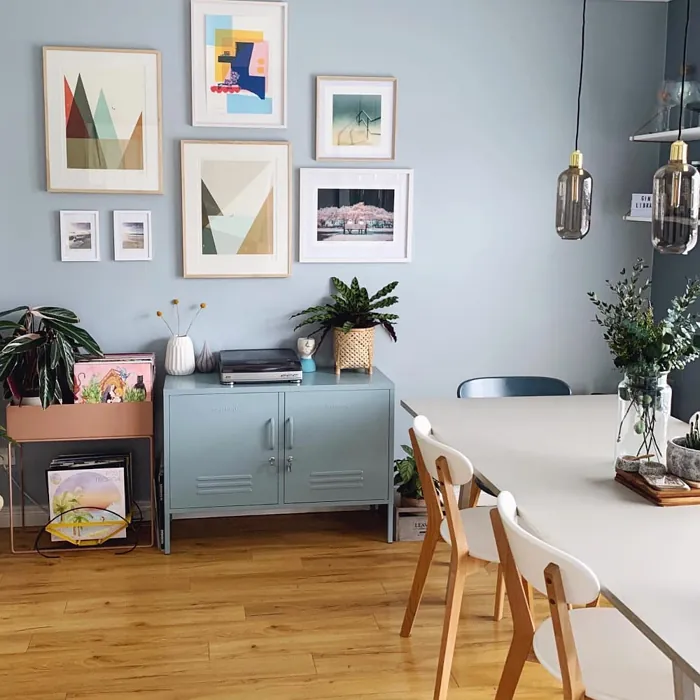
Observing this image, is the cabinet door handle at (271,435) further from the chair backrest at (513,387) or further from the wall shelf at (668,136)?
the wall shelf at (668,136)

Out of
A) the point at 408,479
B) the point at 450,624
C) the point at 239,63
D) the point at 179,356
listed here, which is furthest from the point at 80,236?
the point at 450,624

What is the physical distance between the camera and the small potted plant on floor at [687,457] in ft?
7.95

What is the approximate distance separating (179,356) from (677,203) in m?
2.45

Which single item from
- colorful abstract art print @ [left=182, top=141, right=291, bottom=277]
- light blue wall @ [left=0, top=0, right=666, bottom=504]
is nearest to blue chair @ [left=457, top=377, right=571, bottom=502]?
light blue wall @ [left=0, top=0, right=666, bottom=504]

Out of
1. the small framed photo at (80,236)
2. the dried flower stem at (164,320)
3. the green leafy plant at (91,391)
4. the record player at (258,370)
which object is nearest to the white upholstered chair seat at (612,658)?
the record player at (258,370)

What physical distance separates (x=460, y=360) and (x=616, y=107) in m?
1.41

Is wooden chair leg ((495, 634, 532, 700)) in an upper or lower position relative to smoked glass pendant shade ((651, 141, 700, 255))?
lower

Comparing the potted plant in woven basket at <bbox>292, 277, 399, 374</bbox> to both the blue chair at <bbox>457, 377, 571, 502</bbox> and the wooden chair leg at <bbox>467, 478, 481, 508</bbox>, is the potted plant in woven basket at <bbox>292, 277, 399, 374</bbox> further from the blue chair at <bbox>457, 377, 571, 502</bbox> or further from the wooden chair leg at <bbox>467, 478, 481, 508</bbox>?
the wooden chair leg at <bbox>467, 478, 481, 508</bbox>

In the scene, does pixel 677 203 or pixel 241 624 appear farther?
pixel 241 624

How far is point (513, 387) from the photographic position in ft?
12.4

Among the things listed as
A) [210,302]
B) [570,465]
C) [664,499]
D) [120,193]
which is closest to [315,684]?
[570,465]

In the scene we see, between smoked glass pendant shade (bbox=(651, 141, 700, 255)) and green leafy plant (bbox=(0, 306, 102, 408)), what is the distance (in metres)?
2.44

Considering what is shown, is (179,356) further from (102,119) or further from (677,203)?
(677,203)

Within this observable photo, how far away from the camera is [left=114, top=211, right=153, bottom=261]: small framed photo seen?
4.07 metres
